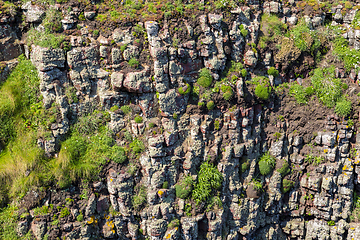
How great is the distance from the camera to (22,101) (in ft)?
85.5

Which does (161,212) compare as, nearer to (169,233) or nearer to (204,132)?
(169,233)

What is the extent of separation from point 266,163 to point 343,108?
8242mm

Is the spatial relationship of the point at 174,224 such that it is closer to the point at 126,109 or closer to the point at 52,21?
the point at 126,109

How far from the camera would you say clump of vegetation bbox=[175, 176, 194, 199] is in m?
26.0

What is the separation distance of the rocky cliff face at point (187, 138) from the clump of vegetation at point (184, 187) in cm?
36

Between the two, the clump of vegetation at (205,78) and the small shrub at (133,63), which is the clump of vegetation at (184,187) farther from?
the small shrub at (133,63)

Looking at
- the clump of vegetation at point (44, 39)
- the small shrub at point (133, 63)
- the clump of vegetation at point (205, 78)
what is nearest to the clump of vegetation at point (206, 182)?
the clump of vegetation at point (205, 78)

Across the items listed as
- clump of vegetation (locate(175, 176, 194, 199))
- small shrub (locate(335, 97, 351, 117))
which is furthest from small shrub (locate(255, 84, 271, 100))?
clump of vegetation (locate(175, 176, 194, 199))

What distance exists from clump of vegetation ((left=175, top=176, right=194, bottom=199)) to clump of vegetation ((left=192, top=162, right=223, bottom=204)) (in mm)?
475

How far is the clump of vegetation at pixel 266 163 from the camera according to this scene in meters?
28.1

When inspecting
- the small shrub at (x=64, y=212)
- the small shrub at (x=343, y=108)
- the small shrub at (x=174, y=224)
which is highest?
the small shrub at (x=343, y=108)

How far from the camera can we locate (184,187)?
2609 centimetres

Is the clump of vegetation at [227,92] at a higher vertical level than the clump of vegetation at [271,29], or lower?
lower

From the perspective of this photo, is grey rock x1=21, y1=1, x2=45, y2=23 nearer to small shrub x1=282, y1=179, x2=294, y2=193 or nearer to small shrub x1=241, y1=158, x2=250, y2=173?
small shrub x1=241, y1=158, x2=250, y2=173
